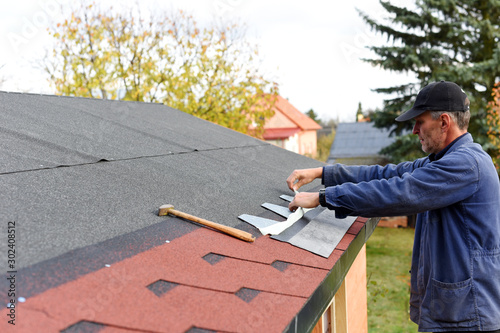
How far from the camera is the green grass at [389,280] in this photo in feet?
33.2

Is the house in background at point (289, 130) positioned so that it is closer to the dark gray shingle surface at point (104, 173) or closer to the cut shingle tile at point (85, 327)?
the dark gray shingle surface at point (104, 173)

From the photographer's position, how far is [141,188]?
2584 mm

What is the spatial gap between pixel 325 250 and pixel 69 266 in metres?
1.33

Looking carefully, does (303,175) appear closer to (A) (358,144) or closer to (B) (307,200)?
(B) (307,200)

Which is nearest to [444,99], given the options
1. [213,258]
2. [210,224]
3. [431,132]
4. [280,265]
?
[431,132]

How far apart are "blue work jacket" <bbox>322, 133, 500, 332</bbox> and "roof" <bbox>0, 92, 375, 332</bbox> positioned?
40cm

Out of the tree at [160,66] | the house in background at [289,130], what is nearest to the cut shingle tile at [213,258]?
the tree at [160,66]

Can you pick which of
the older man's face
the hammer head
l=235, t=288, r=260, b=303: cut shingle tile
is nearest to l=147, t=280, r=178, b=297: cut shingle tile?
l=235, t=288, r=260, b=303: cut shingle tile

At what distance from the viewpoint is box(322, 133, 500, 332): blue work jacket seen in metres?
2.24

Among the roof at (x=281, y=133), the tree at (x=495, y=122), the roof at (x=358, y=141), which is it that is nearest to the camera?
the tree at (x=495, y=122)

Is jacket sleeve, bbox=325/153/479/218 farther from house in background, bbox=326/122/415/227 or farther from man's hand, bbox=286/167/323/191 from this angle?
house in background, bbox=326/122/415/227

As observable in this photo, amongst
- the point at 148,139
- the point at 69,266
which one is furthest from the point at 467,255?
the point at 148,139

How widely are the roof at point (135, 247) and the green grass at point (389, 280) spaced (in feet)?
15.7

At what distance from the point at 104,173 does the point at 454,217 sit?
7.23 feet
